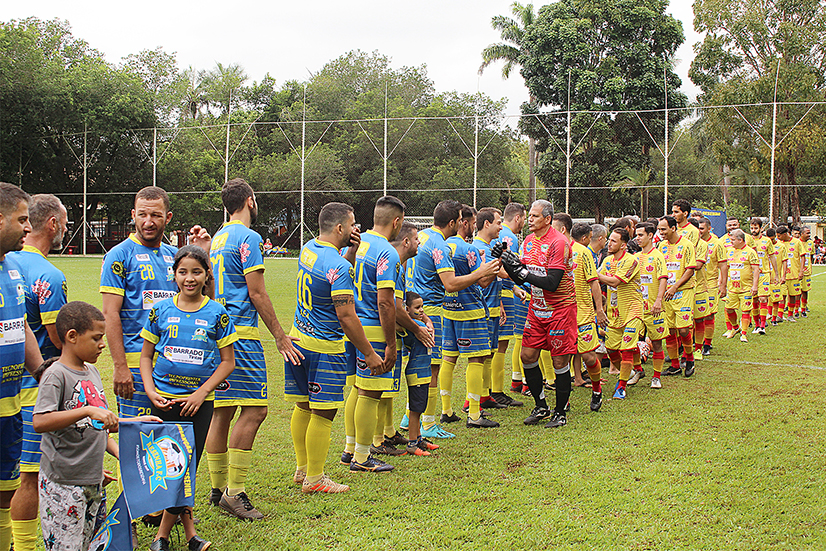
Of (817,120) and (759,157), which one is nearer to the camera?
(817,120)

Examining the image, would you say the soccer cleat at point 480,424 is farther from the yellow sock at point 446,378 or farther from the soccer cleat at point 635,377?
the soccer cleat at point 635,377

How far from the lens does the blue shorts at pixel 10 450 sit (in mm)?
3258

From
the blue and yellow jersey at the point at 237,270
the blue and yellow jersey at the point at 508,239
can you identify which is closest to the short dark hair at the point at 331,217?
the blue and yellow jersey at the point at 237,270

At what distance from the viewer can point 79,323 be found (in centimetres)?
322

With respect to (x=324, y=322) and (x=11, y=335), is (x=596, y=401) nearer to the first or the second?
(x=324, y=322)

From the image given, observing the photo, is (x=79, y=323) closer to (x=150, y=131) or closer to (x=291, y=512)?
(x=291, y=512)

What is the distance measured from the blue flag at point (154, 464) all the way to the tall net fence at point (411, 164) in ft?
88.8

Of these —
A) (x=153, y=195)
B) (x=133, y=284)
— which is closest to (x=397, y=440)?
(x=133, y=284)

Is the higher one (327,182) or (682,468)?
(327,182)

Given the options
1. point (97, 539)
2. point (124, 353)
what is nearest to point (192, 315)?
point (124, 353)

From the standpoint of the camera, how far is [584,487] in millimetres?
4828

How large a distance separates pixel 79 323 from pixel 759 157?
3661cm

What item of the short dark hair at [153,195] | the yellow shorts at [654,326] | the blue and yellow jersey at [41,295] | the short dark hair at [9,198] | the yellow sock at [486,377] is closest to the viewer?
the short dark hair at [9,198]

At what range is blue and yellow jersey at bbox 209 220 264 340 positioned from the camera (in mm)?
4383
